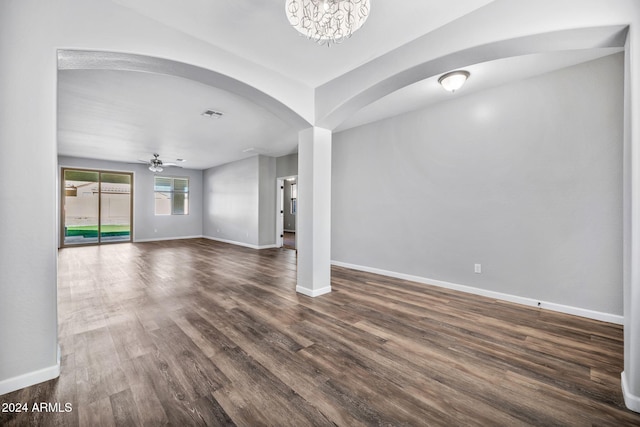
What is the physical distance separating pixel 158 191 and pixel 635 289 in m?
11.3

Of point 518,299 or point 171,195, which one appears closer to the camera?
point 518,299

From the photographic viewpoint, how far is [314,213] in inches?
139

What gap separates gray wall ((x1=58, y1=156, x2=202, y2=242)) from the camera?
8.42 m

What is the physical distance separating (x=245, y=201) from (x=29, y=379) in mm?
6793

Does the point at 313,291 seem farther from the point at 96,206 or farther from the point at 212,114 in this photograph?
the point at 96,206

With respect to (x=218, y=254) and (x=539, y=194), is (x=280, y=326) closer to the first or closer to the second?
(x=539, y=194)

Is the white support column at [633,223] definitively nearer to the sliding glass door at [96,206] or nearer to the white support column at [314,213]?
the white support column at [314,213]

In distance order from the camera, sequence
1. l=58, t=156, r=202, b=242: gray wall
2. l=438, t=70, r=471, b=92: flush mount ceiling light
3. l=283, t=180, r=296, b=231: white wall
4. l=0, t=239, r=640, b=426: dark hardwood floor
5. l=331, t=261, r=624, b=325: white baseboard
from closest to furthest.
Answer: l=0, t=239, r=640, b=426: dark hardwood floor → l=331, t=261, r=624, b=325: white baseboard → l=438, t=70, r=471, b=92: flush mount ceiling light → l=58, t=156, r=202, b=242: gray wall → l=283, t=180, r=296, b=231: white wall

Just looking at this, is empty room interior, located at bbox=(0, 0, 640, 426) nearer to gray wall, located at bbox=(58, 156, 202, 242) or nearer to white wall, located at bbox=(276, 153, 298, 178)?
white wall, located at bbox=(276, 153, 298, 178)

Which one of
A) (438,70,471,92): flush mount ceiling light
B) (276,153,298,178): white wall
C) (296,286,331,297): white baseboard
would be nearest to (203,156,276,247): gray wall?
(276,153,298,178): white wall

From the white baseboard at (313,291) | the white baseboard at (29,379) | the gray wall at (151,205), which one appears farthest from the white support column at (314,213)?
the gray wall at (151,205)

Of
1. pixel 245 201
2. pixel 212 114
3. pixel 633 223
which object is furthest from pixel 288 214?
pixel 633 223

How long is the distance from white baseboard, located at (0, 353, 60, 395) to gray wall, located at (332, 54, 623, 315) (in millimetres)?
4189

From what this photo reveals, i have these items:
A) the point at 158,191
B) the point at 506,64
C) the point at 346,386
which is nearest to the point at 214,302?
the point at 346,386
